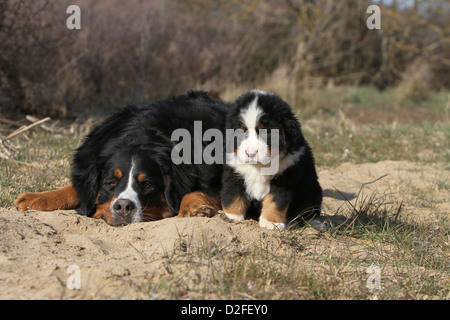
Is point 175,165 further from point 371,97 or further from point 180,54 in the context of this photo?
point 371,97

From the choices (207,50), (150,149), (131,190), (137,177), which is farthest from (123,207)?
(207,50)

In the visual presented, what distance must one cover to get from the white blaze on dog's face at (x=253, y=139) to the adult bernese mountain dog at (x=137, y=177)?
26.4 inches

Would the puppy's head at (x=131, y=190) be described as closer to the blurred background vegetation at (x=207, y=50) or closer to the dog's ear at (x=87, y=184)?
the dog's ear at (x=87, y=184)

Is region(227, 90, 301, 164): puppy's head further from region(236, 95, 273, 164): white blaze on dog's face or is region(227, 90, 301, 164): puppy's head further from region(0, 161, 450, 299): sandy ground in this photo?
region(0, 161, 450, 299): sandy ground

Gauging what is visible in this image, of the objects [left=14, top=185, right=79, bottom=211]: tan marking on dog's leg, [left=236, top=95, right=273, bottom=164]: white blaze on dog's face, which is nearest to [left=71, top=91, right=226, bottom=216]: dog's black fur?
[left=14, top=185, right=79, bottom=211]: tan marking on dog's leg

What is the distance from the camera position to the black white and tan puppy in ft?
12.1

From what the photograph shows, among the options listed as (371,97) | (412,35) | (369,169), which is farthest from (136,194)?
(412,35)

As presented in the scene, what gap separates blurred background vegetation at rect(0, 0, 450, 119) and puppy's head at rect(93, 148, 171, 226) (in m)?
4.13

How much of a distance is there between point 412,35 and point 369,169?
1341 cm

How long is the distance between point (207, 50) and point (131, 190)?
9528 millimetres

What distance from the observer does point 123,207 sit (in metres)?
3.87

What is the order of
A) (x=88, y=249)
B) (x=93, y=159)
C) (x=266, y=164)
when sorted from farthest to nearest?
(x=93, y=159) < (x=266, y=164) < (x=88, y=249)

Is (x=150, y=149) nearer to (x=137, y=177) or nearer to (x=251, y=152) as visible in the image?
(x=137, y=177)

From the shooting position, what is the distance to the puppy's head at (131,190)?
3.90 meters
